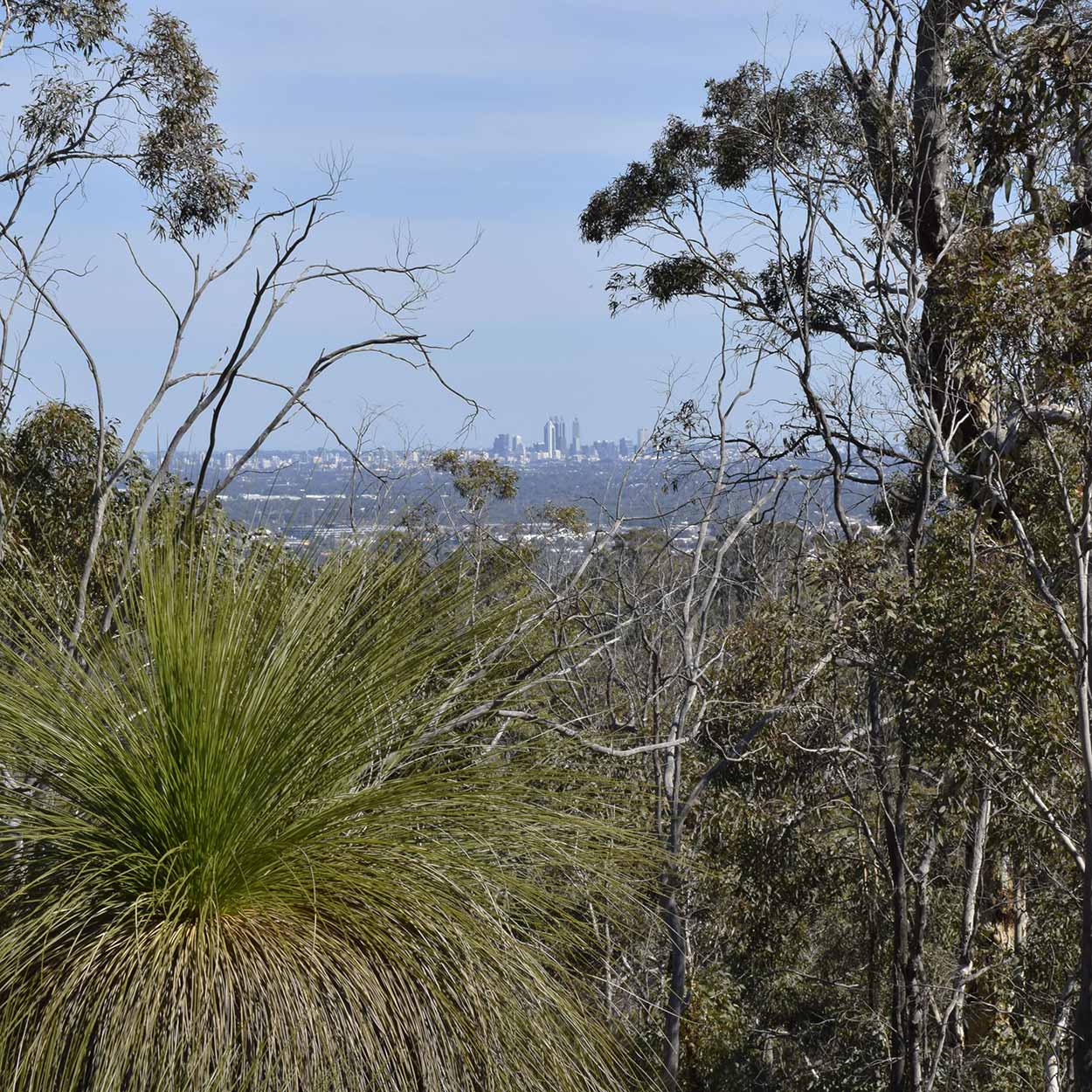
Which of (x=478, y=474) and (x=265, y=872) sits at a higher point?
(x=478, y=474)

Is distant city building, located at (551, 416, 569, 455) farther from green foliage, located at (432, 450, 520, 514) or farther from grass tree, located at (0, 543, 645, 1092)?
grass tree, located at (0, 543, 645, 1092)

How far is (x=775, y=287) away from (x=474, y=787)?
8.23 meters

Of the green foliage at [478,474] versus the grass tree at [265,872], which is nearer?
the grass tree at [265,872]

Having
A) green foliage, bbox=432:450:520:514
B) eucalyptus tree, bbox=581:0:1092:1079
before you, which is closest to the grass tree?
eucalyptus tree, bbox=581:0:1092:1079

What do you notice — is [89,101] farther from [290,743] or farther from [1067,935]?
[1067,935]

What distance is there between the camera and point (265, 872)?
7.12 ft

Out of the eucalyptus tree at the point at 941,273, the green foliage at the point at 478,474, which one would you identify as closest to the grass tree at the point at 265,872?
the eucalyptus tree at the point at 941,273

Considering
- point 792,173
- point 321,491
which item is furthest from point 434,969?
point 792,173

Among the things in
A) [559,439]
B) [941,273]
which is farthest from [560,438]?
[941,273]

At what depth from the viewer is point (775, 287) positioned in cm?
996

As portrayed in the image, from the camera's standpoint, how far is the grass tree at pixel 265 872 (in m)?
1.98

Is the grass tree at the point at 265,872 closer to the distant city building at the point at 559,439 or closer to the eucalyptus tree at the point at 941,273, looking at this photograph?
the eucalyptus tree at the point at 941,273

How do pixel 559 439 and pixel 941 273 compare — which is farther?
pixel 559 439

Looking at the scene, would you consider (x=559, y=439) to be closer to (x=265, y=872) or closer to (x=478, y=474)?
(x=478, y=474)
